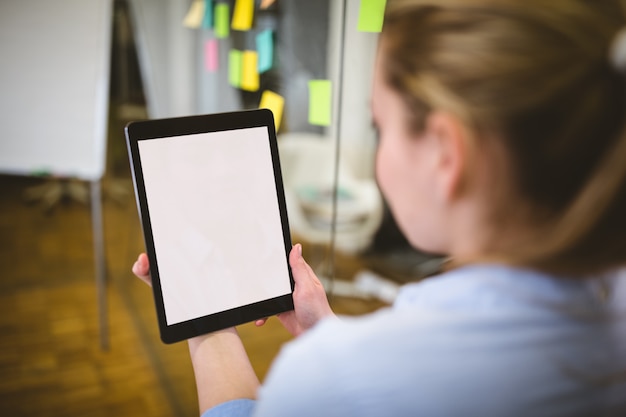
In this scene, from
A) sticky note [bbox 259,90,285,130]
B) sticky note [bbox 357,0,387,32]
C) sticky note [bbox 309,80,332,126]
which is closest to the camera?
sticky note [bbox 357,0,387,32]

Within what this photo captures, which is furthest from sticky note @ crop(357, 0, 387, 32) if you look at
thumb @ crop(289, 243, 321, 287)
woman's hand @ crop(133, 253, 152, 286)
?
woman's hand @ crop(133, 253, 152, 286)

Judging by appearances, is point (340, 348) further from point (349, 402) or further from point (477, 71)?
point (477, 71)

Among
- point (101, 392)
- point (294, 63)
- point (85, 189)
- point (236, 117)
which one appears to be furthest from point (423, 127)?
point (85, 189)

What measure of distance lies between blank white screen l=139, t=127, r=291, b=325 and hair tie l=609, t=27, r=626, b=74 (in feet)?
1.56

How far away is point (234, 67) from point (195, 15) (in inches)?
18.0

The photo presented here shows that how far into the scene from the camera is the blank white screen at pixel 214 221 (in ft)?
2.45

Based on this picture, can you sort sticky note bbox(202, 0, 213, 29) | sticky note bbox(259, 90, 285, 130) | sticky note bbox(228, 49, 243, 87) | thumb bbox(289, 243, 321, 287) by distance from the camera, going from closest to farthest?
thumb bbox(289, 243, 321, 287) → sticky note bbox(259, 90, 285, 130) → sticky note bbox(228, 49, 243, 87) → sticky note bbox(202, 0, 213, 29)

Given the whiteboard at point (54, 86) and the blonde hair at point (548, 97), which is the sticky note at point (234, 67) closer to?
the whiteboard at point (54, 86)

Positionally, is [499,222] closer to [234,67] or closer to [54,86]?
[234,67]

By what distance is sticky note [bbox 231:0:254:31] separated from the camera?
1.54 metres

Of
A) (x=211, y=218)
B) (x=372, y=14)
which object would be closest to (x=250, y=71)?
(x=372, y=14)

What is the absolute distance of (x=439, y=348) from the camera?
1.51ft

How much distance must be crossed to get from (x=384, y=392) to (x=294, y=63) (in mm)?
1219

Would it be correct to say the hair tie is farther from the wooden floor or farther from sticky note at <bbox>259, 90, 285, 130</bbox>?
sticky note at <bbox>259, 90, 285, 130</bbox>
